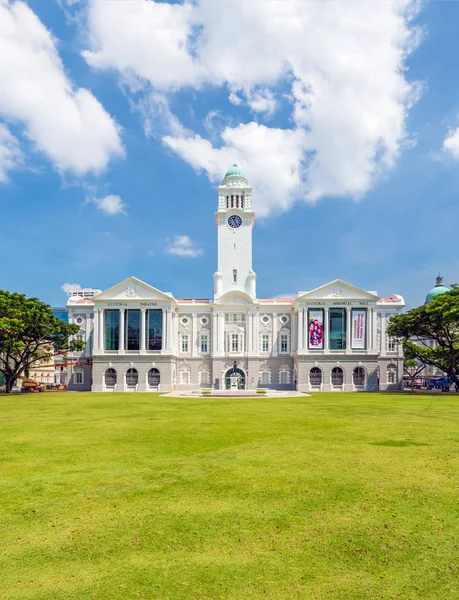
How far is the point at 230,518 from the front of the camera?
27.9ft

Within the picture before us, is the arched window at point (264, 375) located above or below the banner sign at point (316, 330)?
below

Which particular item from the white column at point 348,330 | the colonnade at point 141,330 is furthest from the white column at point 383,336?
the colonnade at point 141,330

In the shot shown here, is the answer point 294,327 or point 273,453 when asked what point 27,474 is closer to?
point 273,453

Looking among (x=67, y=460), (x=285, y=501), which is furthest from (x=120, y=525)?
(x=67, y=460)

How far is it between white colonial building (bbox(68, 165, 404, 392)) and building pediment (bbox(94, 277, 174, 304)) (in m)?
0.14

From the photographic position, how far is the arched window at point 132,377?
61525 mm

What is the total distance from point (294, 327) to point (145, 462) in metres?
53.7

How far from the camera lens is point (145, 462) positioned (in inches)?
513

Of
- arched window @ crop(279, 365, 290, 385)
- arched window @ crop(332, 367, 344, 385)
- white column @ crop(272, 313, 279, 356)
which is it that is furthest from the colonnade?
arched window @ crop(332, 367, 344, 385)

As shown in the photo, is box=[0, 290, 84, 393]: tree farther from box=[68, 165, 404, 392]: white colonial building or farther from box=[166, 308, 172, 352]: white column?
box=[166, 308, 172, 352]: white column

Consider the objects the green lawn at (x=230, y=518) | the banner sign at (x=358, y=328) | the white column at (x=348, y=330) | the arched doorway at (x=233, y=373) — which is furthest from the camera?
the arched doorway at (x=233, y=373)

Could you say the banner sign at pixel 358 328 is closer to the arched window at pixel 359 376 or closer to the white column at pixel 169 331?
the arched window at pixel 359 376

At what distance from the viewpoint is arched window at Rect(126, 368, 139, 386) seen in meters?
61.5

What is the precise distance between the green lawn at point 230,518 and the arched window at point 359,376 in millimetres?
46244
